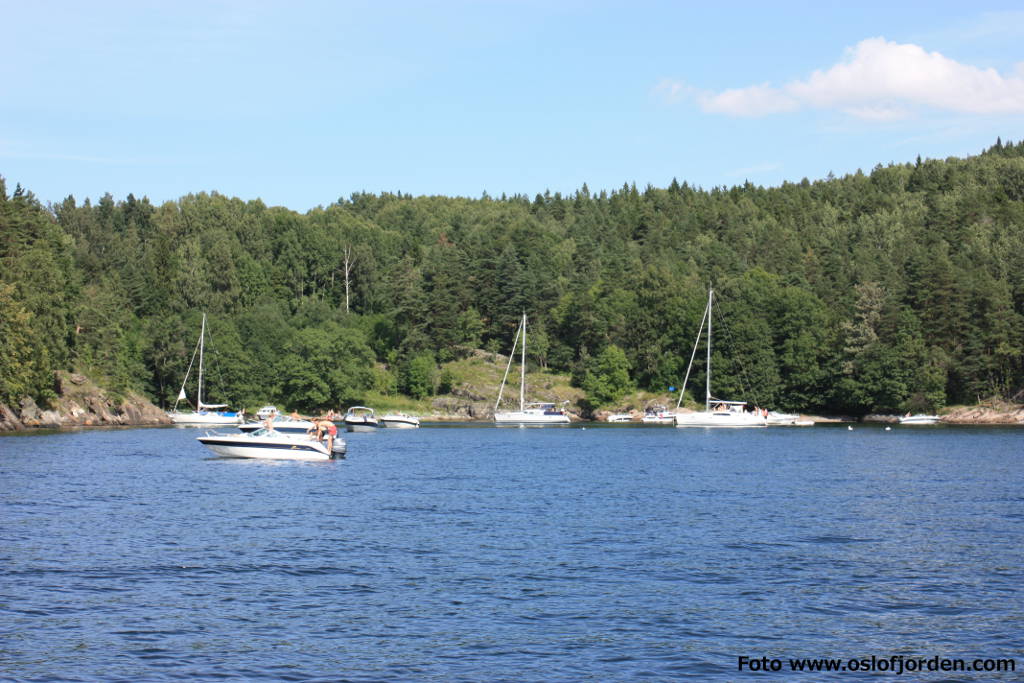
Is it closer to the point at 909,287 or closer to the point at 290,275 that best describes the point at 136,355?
the point at 290,275

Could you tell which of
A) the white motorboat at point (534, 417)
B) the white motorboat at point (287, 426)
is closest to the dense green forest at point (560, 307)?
the white motorboat at point (534, 417)

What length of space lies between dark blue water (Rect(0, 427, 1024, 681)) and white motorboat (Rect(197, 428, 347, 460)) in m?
7.43

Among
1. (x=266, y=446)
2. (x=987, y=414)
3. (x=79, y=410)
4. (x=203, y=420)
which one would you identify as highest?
(x=79, y=410)

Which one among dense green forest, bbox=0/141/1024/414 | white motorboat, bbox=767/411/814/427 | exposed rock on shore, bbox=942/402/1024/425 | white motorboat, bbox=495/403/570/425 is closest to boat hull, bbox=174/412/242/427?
dense green forest, bbox=0/141/1024/414

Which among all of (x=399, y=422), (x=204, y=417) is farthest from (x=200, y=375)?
(x=399, y=422)

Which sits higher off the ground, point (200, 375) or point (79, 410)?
point (200, 375)

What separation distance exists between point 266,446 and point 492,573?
42.5 meters

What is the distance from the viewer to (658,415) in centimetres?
14438

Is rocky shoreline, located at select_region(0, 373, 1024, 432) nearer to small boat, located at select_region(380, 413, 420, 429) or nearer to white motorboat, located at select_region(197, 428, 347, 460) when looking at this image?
small boat, located at select_region(380, 413, 420, 429)

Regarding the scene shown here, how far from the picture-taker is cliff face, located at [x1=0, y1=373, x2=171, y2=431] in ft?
317

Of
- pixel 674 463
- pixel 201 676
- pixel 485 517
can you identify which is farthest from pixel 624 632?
pixel 674 463

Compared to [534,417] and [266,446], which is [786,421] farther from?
[266,446]

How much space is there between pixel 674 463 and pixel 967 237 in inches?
4665

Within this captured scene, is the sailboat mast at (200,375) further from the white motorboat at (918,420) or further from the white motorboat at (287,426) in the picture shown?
the white motorboat at (918,420)
